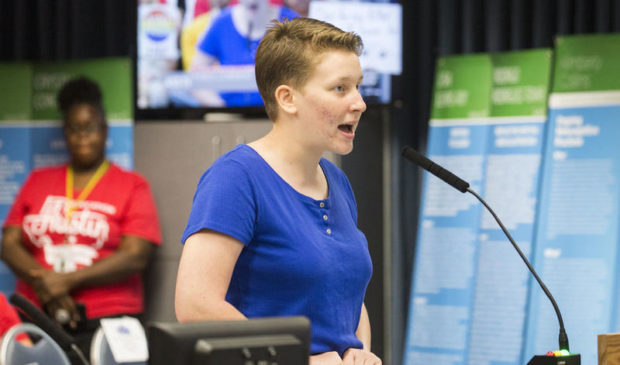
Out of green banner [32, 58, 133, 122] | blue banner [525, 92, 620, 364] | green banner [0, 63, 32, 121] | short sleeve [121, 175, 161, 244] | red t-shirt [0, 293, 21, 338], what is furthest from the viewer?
green banner [0, 63, 32, 121]

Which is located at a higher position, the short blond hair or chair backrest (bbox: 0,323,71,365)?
the short blond hair

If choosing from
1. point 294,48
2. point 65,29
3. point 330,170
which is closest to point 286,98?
point 294,48

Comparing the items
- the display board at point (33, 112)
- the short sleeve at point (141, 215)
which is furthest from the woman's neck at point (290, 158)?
the display board at point (33, 112)

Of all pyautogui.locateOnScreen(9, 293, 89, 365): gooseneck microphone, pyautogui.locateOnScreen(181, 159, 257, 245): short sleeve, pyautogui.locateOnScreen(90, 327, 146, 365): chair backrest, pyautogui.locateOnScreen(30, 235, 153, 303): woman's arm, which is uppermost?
pyautogui.locateOnScreen(181, 159, 257, 245): short sleeve

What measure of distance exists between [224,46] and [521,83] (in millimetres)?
1475

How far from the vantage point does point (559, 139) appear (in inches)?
168

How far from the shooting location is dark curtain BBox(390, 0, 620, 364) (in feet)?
16.4

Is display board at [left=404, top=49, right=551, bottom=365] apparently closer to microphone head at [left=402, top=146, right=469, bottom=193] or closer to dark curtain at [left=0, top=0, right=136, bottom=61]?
dark curtain at [left=0, top=0, right=136, bottom=61]

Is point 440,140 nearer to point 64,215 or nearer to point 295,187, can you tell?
point 64,215

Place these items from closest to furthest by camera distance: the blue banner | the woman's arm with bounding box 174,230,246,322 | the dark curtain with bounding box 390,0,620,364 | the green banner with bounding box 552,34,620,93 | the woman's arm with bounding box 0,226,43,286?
the woman's arm with bounding box 174,230,246,322 < the blue banner < the green banner with bounding box 552,34,620,93 < the woman's arm with bounding box 0,226,43,286 < the dark curtain with bounding box 390,0,620,364

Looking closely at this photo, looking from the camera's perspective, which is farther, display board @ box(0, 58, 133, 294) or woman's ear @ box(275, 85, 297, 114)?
display board @ box(0, 58, 133, 294)

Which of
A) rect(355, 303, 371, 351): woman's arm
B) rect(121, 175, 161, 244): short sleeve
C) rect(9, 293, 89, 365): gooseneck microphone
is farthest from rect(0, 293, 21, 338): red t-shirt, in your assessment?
rect(121, 175, 161, 244): short sleeve

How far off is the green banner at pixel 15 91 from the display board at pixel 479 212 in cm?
210

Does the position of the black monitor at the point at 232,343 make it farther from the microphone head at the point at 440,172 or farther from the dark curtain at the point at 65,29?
the dark curtain at the point at 65,29
